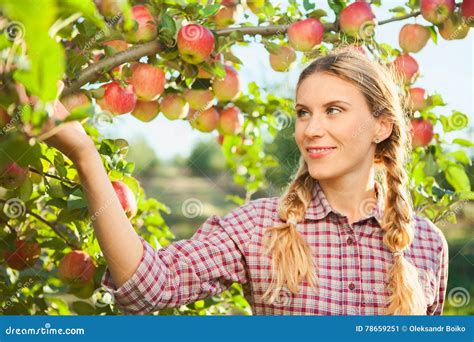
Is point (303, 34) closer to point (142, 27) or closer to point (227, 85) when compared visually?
point (227, 85)

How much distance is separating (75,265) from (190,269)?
0.32 meters

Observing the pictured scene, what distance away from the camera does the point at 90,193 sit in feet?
2.54

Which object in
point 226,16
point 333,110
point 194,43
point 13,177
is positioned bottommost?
→ point 13,177

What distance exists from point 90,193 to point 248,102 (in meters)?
0.69

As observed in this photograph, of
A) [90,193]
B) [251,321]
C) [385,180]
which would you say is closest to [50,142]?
[90,193]

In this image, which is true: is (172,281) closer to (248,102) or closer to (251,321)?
(251,321)

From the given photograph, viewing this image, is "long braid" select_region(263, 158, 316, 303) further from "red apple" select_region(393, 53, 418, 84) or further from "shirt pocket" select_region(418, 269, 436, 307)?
"red apple" select_region(393, 53, 418, 84)

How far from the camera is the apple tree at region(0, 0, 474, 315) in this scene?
3.26 ft

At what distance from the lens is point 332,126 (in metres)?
1.02

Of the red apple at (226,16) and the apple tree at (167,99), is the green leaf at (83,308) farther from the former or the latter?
the red apple at (226,16)

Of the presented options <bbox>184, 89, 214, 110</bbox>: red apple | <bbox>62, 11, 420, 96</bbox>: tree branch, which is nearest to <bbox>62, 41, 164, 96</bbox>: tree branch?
<bbox>62, 11, 420, 96</bbox>: tree branch

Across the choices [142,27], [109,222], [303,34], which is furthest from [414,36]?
[109,222]

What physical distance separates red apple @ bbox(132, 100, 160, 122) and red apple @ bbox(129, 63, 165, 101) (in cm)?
9

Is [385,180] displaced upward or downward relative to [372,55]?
downward
